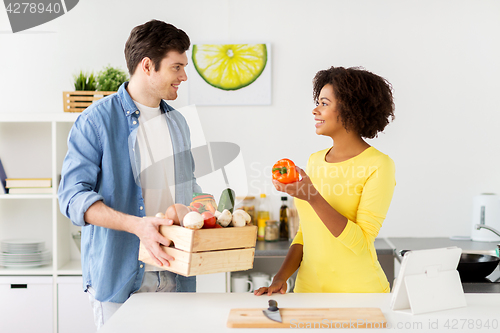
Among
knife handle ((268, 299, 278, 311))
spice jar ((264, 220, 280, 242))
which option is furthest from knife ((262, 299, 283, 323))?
spice jar ((264, 220, 280, 242))

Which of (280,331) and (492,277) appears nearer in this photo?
(280,331)

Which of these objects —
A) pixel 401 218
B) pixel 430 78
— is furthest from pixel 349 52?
pixel 401 218

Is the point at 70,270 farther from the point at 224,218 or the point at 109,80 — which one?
the point at 224,218

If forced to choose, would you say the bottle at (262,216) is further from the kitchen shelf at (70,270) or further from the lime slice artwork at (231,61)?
the kitchen shelf at (70,270)

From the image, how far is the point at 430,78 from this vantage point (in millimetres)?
3041

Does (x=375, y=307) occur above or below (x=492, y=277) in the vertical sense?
above

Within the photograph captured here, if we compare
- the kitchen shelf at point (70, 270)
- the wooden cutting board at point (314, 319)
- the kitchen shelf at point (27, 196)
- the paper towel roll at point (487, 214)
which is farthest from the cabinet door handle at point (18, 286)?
the paper towel roll at point (487, 214)

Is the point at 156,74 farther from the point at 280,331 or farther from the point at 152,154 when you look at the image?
the point at 280,331

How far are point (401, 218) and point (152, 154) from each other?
1.99 m

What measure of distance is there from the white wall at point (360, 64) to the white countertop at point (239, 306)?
1739 mm

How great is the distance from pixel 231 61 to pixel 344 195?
176 cm

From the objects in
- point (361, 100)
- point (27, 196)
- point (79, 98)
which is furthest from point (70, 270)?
point (361, 100)

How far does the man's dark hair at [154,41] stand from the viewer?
1.65 m

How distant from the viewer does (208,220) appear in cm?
129
